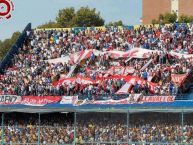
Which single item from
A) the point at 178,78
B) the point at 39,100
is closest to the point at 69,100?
the point at 39,100

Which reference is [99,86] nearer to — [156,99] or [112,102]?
[112,102]

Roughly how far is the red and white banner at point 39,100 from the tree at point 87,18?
170ft

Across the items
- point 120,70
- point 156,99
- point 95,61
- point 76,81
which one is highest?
point 95,61

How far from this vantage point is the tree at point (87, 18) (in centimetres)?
10178

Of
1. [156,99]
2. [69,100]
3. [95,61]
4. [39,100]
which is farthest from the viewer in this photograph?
[95,61]

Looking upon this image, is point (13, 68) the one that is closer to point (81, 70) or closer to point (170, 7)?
point (81, 70)

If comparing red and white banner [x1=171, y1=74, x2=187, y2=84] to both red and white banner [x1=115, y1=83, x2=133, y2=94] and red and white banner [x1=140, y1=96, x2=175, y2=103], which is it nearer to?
red and white banner [x1=140, y1=96, x2=175, y2=103]

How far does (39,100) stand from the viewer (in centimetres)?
4912

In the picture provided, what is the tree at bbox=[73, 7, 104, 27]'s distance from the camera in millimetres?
101781

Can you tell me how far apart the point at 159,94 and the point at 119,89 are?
3826 mm

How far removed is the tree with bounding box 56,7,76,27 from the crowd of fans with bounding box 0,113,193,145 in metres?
60.9

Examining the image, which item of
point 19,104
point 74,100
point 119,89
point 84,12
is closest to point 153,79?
point 119,89

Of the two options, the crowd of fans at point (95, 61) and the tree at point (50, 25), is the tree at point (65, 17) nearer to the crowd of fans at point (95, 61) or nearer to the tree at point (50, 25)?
the tree at point (50, 25)

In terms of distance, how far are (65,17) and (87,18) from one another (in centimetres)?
326
